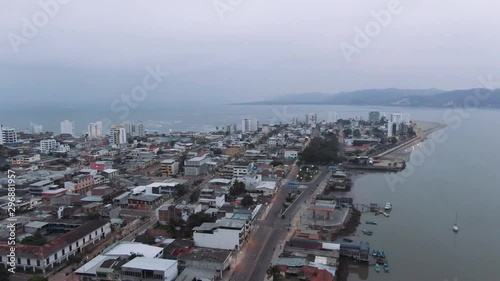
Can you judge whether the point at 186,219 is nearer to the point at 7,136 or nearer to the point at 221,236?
the point at 221,236

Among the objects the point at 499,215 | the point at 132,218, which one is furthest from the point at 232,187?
the point at 499,215

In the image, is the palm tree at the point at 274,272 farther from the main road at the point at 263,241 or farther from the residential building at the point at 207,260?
the residential building at the point at 207,260

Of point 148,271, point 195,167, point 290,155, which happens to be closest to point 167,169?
point 195,167

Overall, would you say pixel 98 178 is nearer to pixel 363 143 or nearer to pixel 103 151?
pixel 103 151

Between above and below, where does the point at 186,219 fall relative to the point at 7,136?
below

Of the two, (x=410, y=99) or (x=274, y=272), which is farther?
(x=410, y=99)
